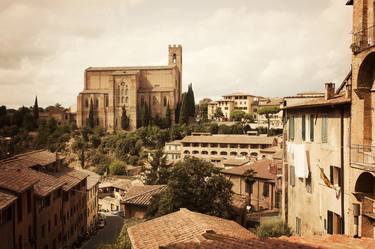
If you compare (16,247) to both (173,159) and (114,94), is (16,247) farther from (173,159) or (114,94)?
(114,94)

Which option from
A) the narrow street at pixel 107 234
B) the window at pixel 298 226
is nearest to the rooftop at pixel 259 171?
the narrow street at pixel 107 234

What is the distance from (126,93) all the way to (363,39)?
115 meters

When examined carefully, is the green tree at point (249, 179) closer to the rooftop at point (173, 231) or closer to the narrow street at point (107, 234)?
the narrow street at point (107, 234)

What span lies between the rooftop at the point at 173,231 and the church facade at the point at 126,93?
355 feet

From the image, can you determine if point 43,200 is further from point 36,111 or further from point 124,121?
point 36,111

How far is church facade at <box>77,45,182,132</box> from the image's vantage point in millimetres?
126875

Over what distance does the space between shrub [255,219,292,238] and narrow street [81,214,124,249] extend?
17.3m

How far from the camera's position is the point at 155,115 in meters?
127

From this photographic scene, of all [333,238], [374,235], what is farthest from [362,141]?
[333,238]

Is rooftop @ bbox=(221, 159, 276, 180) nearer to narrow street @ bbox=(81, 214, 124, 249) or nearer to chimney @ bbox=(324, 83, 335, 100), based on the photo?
narrow street @ bbox=(81, 214, 124, 249)

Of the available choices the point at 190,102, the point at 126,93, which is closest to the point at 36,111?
the point at 126,93

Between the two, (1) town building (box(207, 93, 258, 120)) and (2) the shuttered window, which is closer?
(2) the shuttered window

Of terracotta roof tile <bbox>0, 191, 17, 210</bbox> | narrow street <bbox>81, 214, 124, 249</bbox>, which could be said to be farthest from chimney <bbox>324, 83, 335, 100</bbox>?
narrow street <bbox>81, 214, 124, 249</bbox>

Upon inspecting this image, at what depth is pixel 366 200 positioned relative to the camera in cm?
1616
